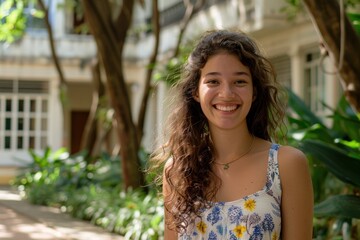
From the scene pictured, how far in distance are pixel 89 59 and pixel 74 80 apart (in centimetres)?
123

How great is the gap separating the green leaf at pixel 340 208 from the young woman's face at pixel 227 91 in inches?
115

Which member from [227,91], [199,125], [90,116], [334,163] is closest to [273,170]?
[227,91]

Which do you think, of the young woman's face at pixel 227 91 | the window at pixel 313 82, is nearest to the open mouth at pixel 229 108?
the young woman's face at pixel 227 91

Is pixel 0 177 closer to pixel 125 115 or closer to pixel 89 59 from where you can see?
pixel 89 59

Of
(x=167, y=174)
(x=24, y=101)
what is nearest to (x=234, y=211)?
(x=167, y=174)

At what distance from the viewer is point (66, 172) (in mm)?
16688

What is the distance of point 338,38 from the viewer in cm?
549

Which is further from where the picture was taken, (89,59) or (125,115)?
(89,59)

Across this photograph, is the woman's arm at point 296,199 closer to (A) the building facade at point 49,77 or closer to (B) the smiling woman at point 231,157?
(B) the smiling woman at point 231,157

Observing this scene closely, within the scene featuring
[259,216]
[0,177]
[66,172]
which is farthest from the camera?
[0,177]

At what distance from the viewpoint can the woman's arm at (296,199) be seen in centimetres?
265

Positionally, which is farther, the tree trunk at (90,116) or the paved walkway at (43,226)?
the tree trunk at (90,116)

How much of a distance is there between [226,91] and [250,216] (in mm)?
411

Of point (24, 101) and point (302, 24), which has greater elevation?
point (302, 24)
